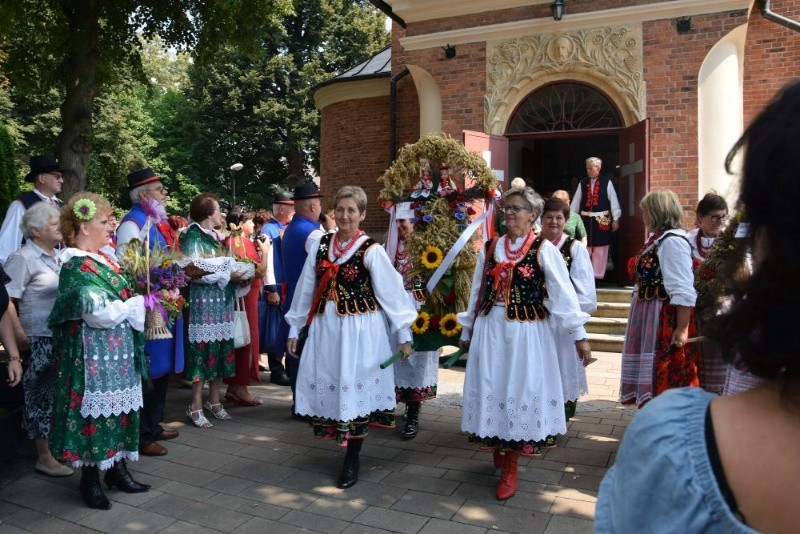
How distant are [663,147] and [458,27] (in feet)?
13.5

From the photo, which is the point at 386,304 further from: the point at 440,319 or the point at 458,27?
the point at 458,27

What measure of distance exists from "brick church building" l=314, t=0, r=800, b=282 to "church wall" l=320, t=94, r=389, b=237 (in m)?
3.25

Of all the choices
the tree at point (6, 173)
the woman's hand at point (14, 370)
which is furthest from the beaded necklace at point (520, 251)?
the tree at point (6, 173)

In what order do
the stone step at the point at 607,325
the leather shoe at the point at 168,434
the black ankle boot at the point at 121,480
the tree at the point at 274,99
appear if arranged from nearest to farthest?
the black ankle boot at the point at 121,480 → the leather shoe at the point at 168,434 → the stone step at the point at 607,325 → the tree at the point at 274,99

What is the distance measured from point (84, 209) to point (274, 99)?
82.8ft

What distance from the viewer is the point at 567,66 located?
10.5 m

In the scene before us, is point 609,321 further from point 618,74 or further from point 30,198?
point 30,198

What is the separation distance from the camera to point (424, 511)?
395cm

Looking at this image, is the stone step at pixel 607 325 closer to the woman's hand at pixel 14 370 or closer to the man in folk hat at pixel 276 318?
the man in folk hat at pixel 276 318

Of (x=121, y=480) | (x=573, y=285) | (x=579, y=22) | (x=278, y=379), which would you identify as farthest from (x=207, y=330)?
(x=579, y=22)

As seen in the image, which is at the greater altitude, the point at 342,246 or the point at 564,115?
the point at 564,115

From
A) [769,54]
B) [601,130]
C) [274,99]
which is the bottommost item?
[601,130]

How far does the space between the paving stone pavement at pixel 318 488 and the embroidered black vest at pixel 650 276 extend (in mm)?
1328

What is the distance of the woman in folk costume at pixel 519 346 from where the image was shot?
4.15 metres
